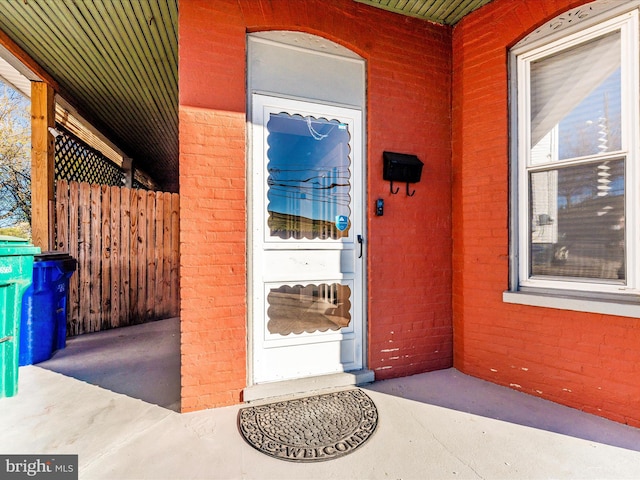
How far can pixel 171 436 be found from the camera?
6.62 ft

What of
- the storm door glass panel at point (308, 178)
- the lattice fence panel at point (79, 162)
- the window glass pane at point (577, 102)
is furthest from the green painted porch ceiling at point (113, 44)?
the storm door glass panel at point (308, 178)

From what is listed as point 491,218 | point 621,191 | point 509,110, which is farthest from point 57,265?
point 621,191

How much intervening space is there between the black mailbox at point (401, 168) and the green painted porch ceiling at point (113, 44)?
139 cm

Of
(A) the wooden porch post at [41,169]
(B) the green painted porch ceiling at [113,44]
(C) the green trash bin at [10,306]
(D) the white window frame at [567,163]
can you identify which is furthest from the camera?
(A) the wooden porch post at [41,169]

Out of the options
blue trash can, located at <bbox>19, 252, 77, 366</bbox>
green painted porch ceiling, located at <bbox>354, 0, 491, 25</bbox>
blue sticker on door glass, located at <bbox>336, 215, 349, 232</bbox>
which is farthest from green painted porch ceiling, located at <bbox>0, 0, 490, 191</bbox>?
blue trash can, located at <bbox>19, 252, 77, 366</bbox>

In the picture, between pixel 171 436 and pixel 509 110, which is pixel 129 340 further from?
pixel 509 110

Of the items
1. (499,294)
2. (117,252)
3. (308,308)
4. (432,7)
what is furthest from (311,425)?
(117,252)

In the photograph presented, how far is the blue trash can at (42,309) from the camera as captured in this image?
10.5 ft

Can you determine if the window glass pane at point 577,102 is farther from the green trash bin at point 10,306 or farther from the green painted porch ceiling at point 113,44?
the green trash bin at point 10,306

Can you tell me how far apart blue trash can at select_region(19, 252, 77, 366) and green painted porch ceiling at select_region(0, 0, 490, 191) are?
2.38 meters

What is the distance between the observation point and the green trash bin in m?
2.41

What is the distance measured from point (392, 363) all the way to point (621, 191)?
2.29 metres

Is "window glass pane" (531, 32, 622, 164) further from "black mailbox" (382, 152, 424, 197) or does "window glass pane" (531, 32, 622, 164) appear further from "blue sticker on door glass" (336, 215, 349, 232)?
"blue sticker on door glass" (336, 215, 349, 232)

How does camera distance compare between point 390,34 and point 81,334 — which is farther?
point 81,334
